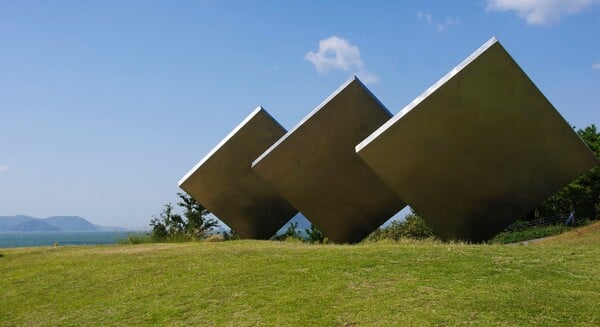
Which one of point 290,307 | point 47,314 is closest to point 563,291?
point 290,307

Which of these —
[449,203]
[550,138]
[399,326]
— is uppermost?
[550,138]

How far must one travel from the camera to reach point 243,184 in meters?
17.8

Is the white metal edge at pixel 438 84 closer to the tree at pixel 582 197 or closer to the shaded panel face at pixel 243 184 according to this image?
the shaded panel face at pixel 243 184

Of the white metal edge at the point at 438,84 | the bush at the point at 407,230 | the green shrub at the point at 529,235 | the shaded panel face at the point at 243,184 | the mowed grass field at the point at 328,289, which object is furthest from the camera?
the bush at the point at 407,230

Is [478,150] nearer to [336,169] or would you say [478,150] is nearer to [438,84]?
[438,84]

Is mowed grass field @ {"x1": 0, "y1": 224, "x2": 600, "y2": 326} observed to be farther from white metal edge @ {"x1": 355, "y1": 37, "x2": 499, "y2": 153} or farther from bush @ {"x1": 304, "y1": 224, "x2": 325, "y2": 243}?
bush @ {"x1": 304, "y1": 224, "x2": 325, "y2": 243}

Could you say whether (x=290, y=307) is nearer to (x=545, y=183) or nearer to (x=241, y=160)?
(x=545, y=183)

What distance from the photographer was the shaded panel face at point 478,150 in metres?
10.9

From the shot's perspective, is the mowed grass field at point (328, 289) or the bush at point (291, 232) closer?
the mowed grass field at point (328, 289)

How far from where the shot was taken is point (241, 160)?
17609 mm

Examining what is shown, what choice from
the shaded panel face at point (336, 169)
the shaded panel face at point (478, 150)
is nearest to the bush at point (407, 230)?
the shaded panel face at point (336, 169)

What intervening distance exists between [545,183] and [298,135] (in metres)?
5.47

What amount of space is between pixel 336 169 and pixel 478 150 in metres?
3.99

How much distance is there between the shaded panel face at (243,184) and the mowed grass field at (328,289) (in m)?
6.99
